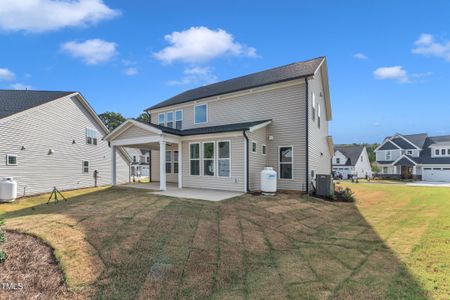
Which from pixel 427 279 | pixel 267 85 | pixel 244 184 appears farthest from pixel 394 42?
pixel 427 279

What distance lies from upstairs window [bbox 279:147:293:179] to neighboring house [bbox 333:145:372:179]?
31.8 m

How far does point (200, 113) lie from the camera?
16.8 meters

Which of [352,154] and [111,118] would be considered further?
[111,118]

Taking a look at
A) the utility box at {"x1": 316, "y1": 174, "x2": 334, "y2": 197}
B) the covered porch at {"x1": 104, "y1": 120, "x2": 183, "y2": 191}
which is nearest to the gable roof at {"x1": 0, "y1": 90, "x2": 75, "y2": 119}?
the covered porch at {"x1": 104, "y1": 120, "x2": 183, "y2": 191}

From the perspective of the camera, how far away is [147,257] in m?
4.65

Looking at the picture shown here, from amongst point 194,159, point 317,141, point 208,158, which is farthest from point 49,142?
point 317,141

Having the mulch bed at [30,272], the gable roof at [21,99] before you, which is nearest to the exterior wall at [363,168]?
the gable roof at [21,99]

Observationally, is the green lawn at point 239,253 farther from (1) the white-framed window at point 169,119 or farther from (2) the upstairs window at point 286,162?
(1) the white-framed window at point 169,119

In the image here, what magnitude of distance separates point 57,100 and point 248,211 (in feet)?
51.9

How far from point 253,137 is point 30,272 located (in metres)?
9.82

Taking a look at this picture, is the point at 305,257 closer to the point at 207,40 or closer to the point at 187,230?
the point at 187,230

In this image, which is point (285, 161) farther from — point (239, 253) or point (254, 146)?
point (239, 253)

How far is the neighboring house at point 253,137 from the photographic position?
40.0 ft

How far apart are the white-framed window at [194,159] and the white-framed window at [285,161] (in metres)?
4.50
